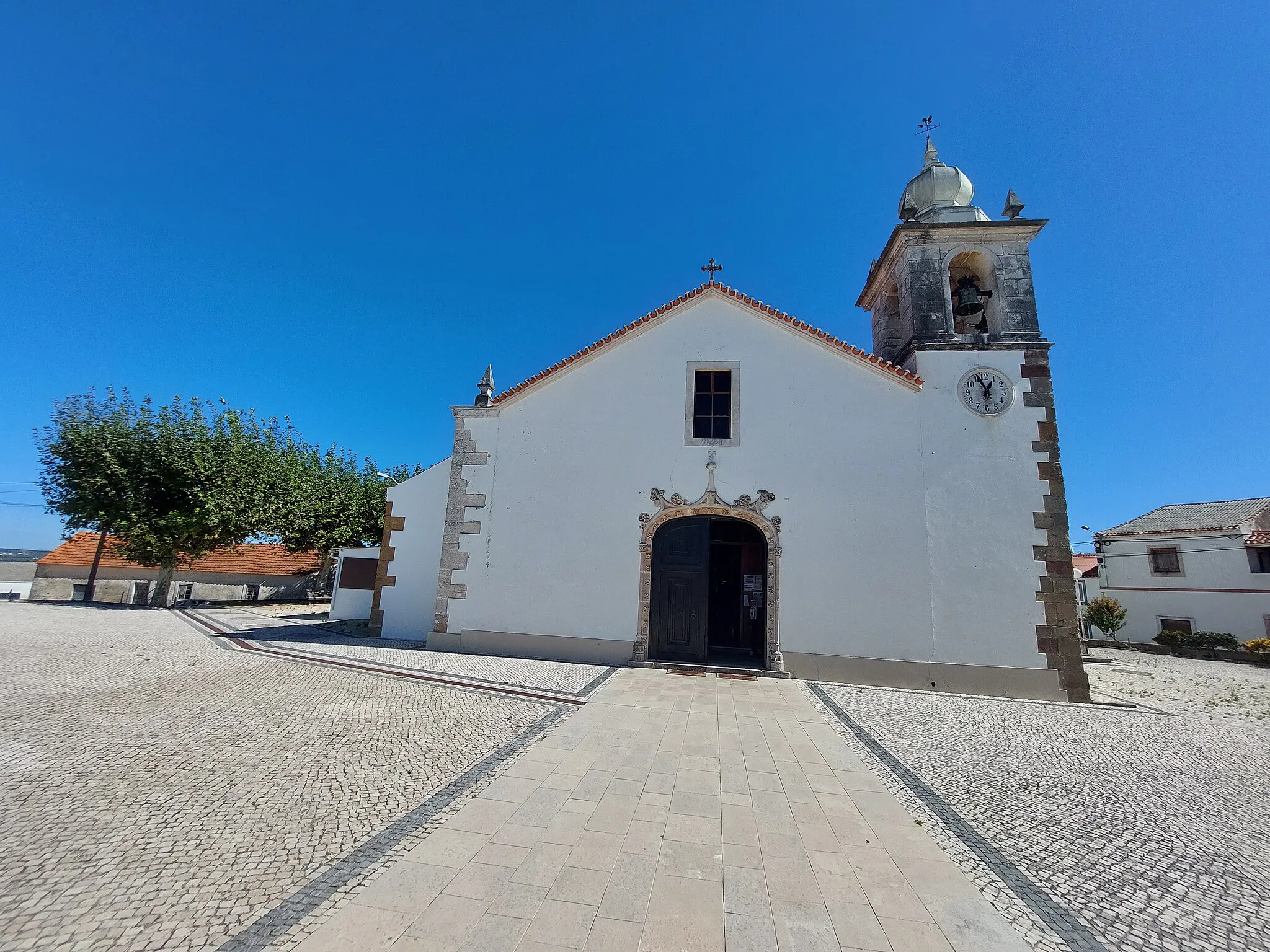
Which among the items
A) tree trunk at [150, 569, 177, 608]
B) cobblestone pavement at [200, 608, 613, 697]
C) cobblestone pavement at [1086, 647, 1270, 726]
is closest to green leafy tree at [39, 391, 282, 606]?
tree trunk at [150, 569, 177, 608]

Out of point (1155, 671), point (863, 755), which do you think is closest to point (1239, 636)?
point (1155, 671)

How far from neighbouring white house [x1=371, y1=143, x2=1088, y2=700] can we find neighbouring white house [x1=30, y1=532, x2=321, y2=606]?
682 inches

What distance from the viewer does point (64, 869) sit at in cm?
279

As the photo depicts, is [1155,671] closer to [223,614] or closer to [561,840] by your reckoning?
[561,840]

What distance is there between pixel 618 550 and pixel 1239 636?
28.2 m

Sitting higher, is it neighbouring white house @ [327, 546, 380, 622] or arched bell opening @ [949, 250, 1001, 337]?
arched bell opening @ [949, 250, 1001, 337]

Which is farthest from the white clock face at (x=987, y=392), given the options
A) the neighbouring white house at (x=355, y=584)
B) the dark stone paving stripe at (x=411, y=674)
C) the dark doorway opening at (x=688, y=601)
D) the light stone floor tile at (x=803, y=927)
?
the neighbouring white house at (x=355, y=584)

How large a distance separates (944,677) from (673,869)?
25.2 ft

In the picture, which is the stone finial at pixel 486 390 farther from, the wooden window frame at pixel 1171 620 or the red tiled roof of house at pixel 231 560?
the wooden window frame at pixel 1171 620

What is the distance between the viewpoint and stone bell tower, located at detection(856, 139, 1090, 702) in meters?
8.83

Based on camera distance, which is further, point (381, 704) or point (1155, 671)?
point (1155, 671)

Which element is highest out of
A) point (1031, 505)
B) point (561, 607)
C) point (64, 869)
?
point (1031, 505)

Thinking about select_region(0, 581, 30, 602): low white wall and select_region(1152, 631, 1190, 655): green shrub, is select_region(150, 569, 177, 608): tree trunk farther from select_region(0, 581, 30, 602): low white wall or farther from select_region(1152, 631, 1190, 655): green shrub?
select_region(1152, 631, 1190, 655): green shrub

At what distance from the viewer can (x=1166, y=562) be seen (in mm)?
23141
